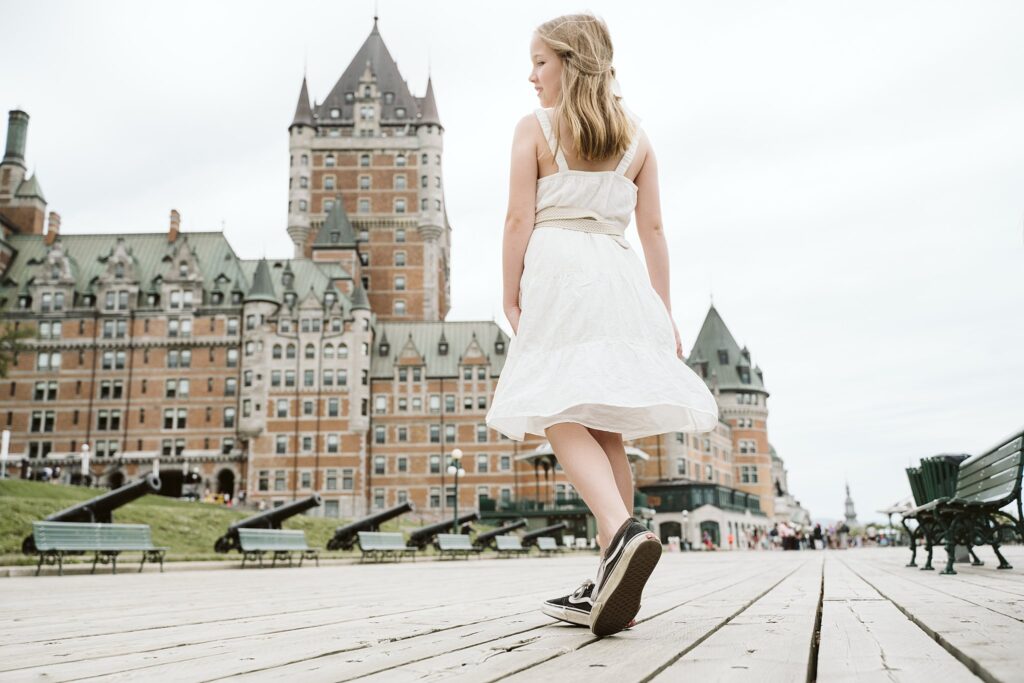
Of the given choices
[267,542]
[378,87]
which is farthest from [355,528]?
[378,87]

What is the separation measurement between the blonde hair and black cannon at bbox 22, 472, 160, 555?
12.3 meters

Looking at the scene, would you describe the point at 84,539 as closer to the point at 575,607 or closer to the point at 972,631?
the point at 575,607

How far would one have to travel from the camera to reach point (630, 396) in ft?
10.7

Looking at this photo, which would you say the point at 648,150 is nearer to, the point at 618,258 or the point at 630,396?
the point at 618,258

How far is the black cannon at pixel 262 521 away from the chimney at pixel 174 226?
5448 cm

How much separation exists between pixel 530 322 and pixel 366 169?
7438cm

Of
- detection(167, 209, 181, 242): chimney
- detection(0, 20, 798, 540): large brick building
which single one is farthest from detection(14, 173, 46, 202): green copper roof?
detection(167, 209, 181, 242): chimney

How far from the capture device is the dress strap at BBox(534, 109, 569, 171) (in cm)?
371

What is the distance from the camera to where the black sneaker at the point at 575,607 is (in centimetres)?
323

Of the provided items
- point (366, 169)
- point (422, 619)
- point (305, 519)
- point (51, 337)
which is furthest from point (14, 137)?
point (422, 619)

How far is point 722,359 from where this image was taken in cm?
8056

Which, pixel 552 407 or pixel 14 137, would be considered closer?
pixel 552 407

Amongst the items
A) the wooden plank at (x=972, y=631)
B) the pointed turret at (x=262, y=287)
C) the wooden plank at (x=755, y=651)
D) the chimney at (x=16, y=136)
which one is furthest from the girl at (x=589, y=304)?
the chimney at (x=16, y=136)

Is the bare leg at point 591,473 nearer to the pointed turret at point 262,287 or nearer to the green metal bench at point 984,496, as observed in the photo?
the green metal bench at point 984,496
